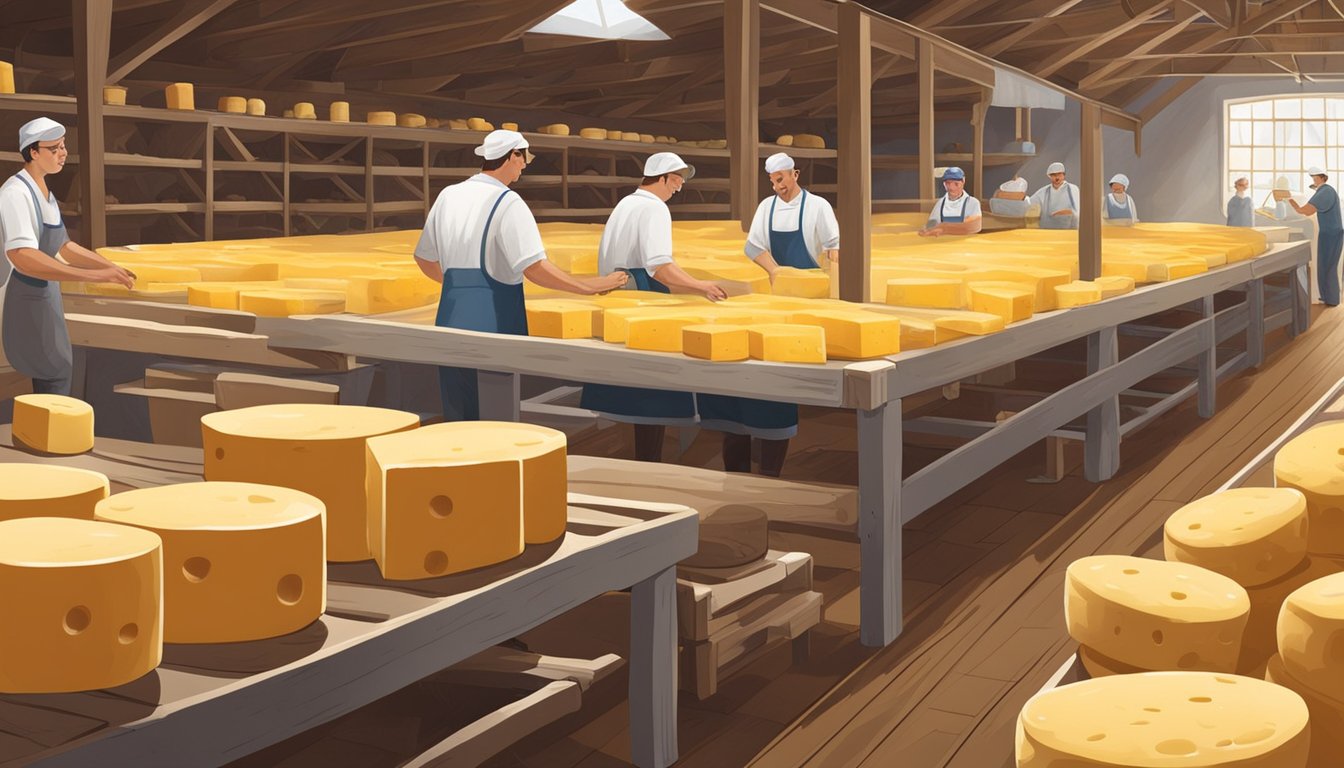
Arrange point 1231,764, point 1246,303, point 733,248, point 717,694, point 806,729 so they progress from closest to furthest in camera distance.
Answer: point 1231,764 → point 806,729 → point 717,694 → point 733,248 → point 1246,303

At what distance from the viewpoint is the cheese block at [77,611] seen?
128 centimetres

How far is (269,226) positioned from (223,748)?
9.28 metres

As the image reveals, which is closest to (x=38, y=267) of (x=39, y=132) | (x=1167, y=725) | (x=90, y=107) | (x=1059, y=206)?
(x=39, y=132)

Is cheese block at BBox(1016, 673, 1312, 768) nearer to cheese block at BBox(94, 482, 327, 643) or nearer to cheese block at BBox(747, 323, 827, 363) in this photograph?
cheese block at BBox(94, 482, 327, 643)

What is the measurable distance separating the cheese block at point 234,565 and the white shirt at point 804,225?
365 cm

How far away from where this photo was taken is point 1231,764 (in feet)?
3.96

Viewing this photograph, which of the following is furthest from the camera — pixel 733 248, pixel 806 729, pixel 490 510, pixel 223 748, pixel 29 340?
pixel 733 248

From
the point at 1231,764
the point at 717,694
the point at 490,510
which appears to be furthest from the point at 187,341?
the point at 1231,764

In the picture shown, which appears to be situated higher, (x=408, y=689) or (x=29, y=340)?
(x=29, y=340)

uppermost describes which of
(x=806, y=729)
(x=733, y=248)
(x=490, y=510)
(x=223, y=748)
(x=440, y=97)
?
(x=440, y=97)

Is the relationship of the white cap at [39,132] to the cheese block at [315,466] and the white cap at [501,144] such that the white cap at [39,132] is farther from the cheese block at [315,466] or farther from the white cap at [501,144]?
the cheese block at [315,466]

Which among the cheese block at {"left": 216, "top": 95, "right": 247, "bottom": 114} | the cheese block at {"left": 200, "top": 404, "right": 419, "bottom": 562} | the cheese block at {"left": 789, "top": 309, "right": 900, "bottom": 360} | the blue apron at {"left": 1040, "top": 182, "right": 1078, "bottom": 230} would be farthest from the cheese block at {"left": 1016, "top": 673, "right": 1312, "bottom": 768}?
the blue apron at {"left": 1040, "top": 182, "right": 1078, "bottom": 230}

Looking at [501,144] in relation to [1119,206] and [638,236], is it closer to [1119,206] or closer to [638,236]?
[638,236]

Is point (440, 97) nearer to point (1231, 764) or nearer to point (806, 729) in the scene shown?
point (806, 729)
